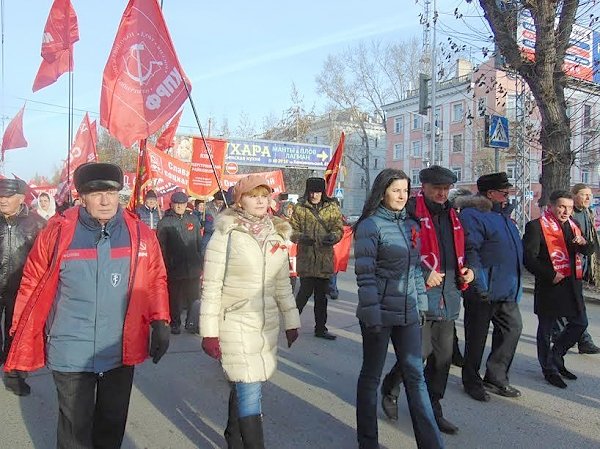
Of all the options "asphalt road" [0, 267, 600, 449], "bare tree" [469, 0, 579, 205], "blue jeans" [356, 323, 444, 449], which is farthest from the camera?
"bare tree" [469, 0, 579, 205]

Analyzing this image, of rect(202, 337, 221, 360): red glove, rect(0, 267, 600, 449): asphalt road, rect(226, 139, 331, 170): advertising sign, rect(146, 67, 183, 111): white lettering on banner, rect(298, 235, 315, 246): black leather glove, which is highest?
rect(226, 139, 331, 170): advertising sign

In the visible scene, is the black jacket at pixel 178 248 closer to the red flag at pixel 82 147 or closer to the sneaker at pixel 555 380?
the sneaker at pixel 555 380

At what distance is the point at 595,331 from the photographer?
7246 millimetres

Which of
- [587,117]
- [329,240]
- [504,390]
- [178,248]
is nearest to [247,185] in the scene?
[504,390]

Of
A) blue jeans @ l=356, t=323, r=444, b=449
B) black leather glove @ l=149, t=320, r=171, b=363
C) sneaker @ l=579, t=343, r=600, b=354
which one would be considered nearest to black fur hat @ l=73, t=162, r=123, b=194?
black leather glove @ l=149, t=320, r=171, b=363

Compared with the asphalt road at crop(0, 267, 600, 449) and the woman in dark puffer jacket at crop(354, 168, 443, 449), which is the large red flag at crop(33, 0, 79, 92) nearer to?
the asphalt road at crop(0, 267, 600, 449)

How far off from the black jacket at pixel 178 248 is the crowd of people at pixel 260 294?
7.21 feet

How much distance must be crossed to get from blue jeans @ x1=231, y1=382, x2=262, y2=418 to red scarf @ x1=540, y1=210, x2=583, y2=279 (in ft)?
10.8

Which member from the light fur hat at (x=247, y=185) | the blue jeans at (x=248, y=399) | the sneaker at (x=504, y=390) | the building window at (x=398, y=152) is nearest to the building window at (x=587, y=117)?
the sneaker at (x=504, y=390)

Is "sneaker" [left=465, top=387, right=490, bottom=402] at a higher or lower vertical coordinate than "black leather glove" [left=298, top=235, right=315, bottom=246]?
lower

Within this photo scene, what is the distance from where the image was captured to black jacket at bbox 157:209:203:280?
7211 mm

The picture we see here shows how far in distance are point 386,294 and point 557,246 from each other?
97.8 inches

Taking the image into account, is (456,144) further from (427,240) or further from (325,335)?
(427,240)

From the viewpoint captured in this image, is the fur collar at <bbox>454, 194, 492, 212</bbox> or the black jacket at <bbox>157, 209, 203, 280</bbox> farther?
the black jacket at <bbox>157, 209, 203, 280</bbox>
